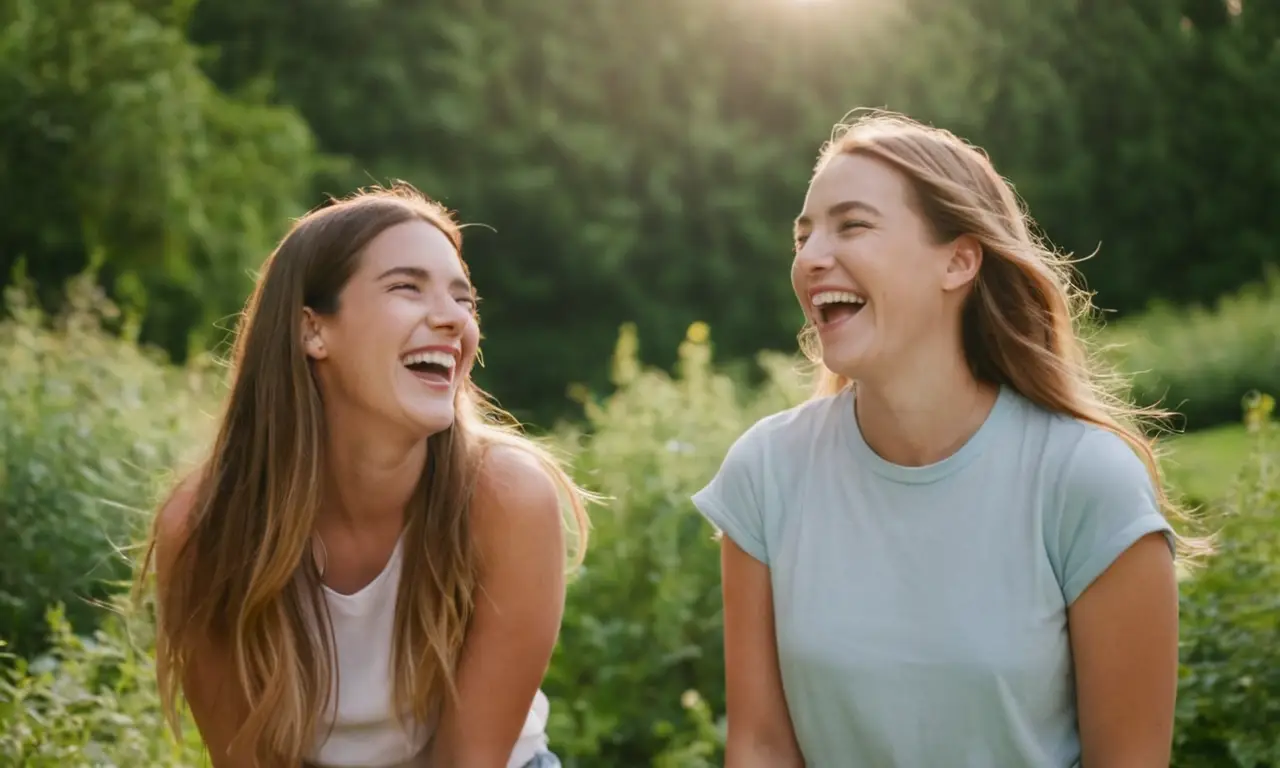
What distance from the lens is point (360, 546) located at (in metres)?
2.93

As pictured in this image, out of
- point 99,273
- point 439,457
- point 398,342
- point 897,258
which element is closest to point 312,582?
point 439,457

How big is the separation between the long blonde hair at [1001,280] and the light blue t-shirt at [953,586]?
0.21 ft

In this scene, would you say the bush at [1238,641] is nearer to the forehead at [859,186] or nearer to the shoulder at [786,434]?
the shoulder at [786,434]

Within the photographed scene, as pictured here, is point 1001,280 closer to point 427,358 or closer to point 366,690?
point 427,358

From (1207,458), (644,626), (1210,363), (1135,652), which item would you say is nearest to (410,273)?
(1135,652)

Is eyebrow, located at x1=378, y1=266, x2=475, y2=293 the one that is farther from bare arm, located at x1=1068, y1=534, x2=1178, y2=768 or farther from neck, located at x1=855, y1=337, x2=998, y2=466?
bare arm, located at x1=1068, y1=534, x2=1178, y2=768

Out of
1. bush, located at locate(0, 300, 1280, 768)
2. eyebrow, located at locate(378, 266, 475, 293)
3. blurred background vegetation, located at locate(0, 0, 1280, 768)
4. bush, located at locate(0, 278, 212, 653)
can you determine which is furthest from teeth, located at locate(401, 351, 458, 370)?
blurred background vegetation, located at locate(0, 0, 1280, 768)

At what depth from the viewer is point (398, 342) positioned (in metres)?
2.71

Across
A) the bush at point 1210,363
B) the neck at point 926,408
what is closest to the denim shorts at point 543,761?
the neck at point 926,408

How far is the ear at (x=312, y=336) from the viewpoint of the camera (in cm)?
279

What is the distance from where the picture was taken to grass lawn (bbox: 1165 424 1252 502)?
598 centimetres

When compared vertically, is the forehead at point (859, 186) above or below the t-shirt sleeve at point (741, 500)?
above

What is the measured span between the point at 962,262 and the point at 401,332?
3.42ft

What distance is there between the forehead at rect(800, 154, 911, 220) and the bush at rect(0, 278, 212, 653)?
7.27 ft
